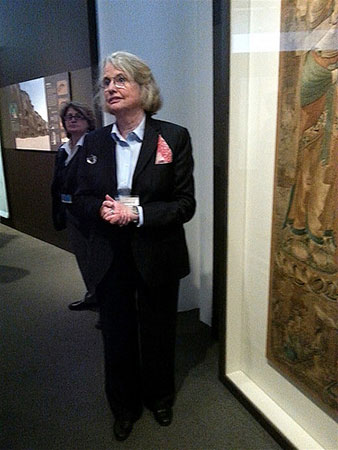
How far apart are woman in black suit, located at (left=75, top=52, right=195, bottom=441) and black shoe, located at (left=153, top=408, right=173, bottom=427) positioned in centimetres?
14

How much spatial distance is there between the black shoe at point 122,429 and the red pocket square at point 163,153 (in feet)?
3.59

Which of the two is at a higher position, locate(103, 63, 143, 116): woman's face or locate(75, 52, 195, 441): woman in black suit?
locate(103, 63, 143, 116): woman's face

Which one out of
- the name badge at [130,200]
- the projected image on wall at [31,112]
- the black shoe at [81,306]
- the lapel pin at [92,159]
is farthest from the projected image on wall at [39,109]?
the name badge at [130,200]

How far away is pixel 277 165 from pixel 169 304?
69 centimetres

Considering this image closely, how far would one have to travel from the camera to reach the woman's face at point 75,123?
2193mm

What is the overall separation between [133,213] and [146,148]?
0.24 meters

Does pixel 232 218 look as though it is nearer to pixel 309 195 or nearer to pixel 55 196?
pixel 309 195

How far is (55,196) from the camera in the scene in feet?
7.81

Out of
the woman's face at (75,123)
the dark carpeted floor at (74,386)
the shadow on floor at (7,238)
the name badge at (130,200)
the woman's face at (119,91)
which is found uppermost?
the woman's face at (119,91)

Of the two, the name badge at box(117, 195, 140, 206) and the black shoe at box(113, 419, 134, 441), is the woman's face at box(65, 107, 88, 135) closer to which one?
the name badge at box(117, 195, 140, 206)

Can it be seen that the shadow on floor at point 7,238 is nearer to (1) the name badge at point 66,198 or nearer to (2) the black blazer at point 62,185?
(2) the black blazer at point 62,185

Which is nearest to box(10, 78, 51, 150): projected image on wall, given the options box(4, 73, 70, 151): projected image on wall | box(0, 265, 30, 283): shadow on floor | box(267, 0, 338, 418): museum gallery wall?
box(4, 73, 70, 151): projected image on wall

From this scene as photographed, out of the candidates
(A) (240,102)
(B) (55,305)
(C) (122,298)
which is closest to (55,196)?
(B) (55,305)

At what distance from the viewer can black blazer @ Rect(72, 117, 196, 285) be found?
4.80 ft
